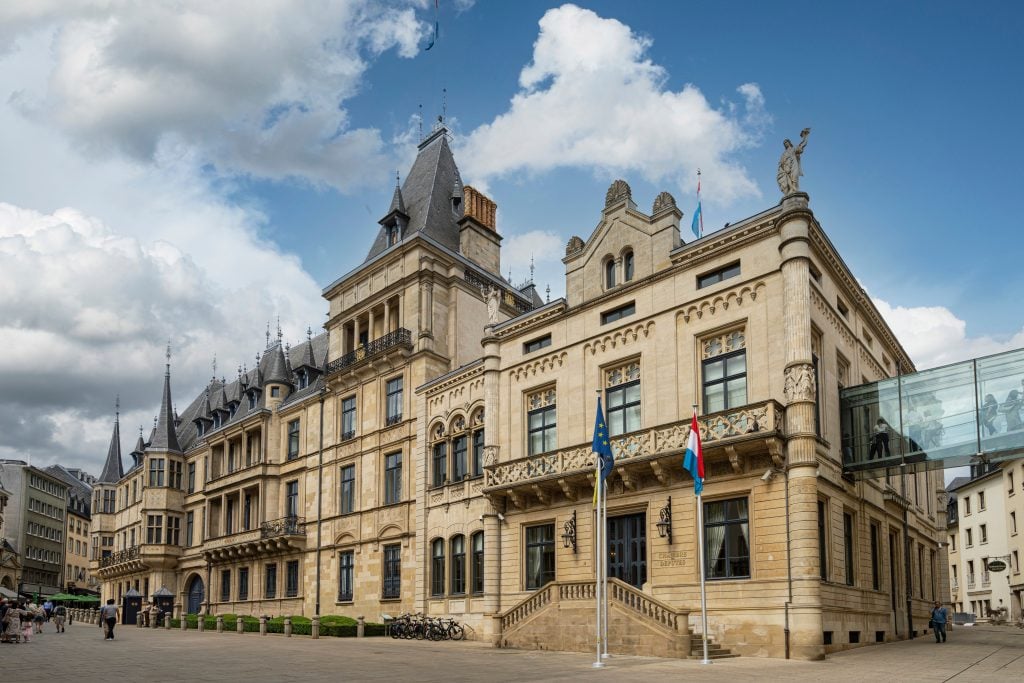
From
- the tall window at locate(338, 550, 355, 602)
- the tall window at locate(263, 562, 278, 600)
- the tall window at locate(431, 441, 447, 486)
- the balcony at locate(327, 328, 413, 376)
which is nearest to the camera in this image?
the tall window at locate(431, 441, 447, 486)

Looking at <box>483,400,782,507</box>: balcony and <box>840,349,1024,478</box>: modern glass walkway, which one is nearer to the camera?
<box>483,400,782,507</box>: balcony

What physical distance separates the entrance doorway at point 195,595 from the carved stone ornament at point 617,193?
3969cm

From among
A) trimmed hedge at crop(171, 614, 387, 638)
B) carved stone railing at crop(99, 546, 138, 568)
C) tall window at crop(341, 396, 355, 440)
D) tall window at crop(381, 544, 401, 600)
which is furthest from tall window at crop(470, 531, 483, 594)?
carved stone railing at crop(99, 546, 138, 568)

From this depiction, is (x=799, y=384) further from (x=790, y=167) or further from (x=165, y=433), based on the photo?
(x=165, y=433)

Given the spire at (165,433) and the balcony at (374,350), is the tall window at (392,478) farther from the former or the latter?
the spire at (165,433)

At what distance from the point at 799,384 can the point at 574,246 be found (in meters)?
10.5

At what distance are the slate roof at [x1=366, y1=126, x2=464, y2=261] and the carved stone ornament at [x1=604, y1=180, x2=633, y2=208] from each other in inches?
492

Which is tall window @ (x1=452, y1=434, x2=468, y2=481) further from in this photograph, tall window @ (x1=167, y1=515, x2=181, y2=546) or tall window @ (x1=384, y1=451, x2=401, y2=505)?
tall window @ (x1=167, y1=515, x2=181, y2=546)

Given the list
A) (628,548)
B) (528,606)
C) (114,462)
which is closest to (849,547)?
(628,548)

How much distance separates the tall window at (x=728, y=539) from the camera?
2359cm

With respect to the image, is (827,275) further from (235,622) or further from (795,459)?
(235,622)

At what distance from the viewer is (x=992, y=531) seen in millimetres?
58531

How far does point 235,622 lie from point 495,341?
19614 millimetres

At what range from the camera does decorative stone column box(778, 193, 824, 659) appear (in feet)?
71.2
